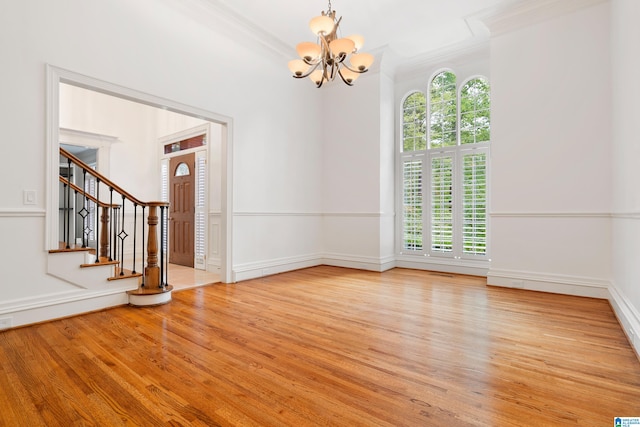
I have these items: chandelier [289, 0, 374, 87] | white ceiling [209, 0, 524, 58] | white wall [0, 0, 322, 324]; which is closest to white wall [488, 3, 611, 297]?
white ceiling [209, 0, 524, 58]

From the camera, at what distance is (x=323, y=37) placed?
3.29 meters

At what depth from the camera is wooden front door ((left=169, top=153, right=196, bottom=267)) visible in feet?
20.5

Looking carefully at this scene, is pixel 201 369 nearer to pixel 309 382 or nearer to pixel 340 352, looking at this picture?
pixel 309 382

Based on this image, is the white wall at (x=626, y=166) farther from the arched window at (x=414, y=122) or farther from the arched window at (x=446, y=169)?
the arched window at (x=414, y=122)

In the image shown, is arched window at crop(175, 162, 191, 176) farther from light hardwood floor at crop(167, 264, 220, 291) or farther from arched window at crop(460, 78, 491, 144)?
arched window at crop(460, 78, 491, 144)

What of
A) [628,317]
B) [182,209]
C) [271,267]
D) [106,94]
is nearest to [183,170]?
[182,209]

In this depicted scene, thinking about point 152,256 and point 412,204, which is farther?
point 412,204

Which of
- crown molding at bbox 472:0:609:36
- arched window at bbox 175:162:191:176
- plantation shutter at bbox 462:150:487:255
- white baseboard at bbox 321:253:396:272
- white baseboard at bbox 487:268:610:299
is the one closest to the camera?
white baseboard at bbox 487:268:610:299

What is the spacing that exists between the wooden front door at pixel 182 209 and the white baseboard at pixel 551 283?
207 inches

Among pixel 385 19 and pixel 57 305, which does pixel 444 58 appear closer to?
pixel 385 19

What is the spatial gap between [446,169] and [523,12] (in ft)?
7.78

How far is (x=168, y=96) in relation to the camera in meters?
3.98

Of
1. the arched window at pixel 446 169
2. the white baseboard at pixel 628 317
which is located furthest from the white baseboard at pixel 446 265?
the white baseboard at pixel 628 317

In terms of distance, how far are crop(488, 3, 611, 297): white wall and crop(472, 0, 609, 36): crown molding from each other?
9 centimetres
